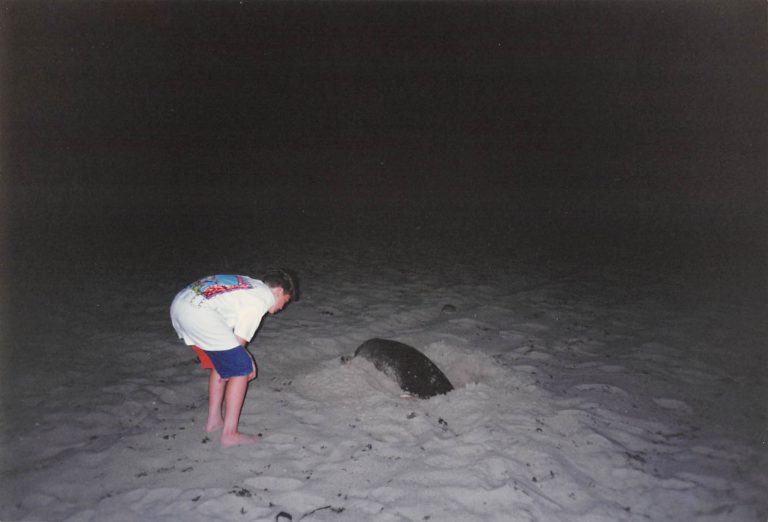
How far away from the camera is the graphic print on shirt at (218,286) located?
297 cm

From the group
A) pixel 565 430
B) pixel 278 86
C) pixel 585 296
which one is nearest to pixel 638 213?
pixel 585 296

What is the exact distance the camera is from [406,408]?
3.48 m

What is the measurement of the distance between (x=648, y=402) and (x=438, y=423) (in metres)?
1.76

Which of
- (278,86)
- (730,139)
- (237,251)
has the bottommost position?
(237,251)

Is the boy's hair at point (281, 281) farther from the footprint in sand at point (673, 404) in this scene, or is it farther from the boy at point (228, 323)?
the footprint in sand at point (673, 404)

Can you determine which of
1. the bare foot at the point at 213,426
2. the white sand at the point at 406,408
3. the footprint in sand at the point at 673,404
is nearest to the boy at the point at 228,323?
the bare foot at the point at 213,426

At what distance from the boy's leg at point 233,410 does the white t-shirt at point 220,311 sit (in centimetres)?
25

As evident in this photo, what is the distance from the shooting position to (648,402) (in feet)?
12.2

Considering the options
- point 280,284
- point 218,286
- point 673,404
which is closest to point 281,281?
point 280,284

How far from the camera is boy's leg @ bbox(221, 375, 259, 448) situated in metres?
2.96

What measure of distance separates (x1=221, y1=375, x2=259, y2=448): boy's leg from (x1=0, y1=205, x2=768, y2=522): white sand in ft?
0.39

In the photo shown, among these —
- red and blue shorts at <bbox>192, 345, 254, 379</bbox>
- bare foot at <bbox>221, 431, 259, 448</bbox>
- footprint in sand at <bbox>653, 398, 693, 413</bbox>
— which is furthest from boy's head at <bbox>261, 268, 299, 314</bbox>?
footprint in sand at <bbox>653, 398, 693, 413</bbox>

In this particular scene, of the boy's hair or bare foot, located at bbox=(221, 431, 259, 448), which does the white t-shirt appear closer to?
the boy's hair

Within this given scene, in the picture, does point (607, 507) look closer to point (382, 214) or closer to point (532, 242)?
point (532, 242)
